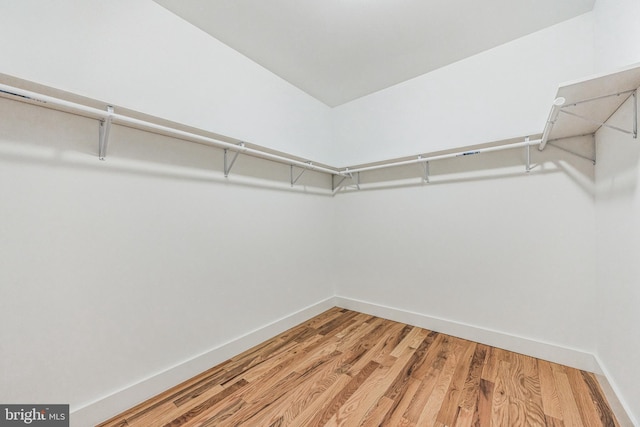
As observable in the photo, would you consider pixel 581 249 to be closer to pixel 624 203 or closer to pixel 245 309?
pixel 624 203

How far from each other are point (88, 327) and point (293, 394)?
113cm

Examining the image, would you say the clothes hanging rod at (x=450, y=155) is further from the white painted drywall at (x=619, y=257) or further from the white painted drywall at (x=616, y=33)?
the white painted drywall at (x=616, y=33)

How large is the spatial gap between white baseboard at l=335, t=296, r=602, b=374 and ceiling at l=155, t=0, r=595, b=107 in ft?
7.28

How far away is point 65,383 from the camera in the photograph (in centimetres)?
117

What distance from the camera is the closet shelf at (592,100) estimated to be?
1005mm

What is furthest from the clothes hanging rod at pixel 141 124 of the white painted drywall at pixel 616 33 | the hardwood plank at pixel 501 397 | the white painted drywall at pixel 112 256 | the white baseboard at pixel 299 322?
the hardwood plank at pixel 501 397

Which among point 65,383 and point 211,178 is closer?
point 65,383

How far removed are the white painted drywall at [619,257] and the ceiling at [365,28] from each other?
92 centimetres

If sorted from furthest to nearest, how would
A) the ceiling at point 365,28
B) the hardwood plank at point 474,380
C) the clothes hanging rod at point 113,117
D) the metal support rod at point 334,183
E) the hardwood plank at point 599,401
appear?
the metal support rod at point 334,183 < the ceiling at point 365,28 < the hardwood plank at point 474,380 < the hardwood plank at point 599,401 < the clothes hanging rod at point 113,117

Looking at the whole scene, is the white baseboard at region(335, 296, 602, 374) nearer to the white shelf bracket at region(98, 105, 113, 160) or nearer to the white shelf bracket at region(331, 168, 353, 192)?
the white shelf bracket at region(331, 168, 353, 192)

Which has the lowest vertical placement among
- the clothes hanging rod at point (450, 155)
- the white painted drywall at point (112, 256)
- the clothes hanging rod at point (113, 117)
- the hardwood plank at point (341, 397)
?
the hardwood plank at point (341, 397)

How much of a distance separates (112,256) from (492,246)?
253cm

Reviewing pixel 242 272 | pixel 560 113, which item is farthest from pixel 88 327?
pixel 560 113

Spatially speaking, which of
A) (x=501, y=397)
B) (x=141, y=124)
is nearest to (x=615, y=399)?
(x=501, y=397)
